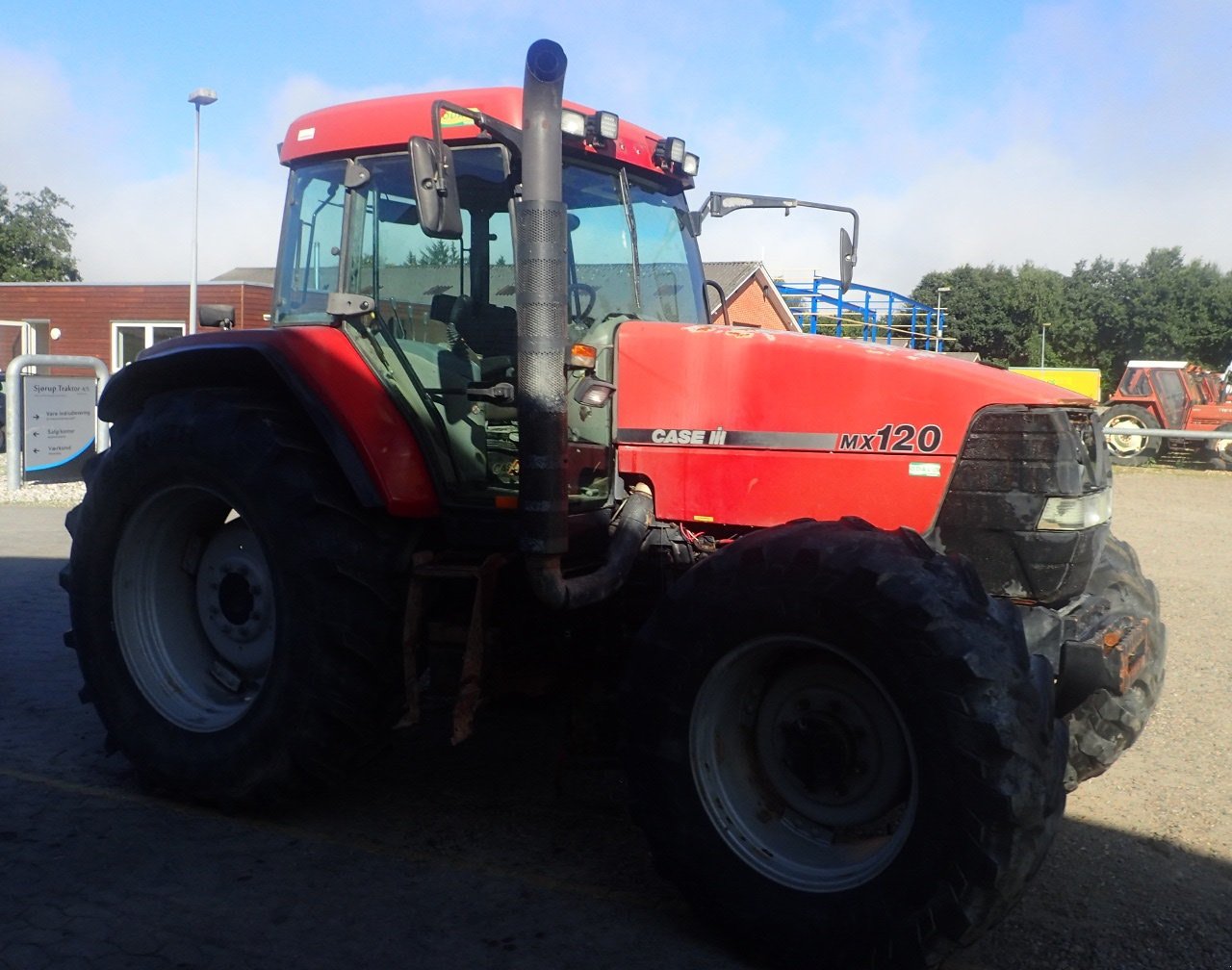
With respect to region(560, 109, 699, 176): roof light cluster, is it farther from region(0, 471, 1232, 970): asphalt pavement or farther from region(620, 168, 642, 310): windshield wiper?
region(0, 471, 1232, 970): asphalt pavement

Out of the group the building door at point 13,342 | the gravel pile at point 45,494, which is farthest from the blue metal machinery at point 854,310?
the building door at point 13,342

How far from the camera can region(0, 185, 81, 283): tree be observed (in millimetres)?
54456

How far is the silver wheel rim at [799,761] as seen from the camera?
321 centimetres

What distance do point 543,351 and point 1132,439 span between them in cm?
2074

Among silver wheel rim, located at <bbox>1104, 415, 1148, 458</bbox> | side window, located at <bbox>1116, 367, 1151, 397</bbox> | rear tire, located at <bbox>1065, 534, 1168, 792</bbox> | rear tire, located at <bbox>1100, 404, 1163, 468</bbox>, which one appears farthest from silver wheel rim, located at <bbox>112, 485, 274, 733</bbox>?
side window, located at <bbox>1116, 367, 1151, 397</bbox>

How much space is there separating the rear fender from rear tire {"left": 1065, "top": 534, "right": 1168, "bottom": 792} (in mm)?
2478

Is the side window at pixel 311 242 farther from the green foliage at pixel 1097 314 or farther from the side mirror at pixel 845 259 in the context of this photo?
the green foliage at pixel 1097 314

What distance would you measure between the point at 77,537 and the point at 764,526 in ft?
9.12

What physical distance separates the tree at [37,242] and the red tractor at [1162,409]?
48548mm

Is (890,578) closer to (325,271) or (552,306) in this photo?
(552,306)

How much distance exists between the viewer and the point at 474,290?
4105 mm

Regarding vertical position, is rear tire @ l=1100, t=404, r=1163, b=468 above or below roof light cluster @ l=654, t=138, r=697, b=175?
below

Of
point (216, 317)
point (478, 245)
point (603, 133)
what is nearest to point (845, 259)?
point (603, 133)

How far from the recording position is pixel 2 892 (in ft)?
11.7
